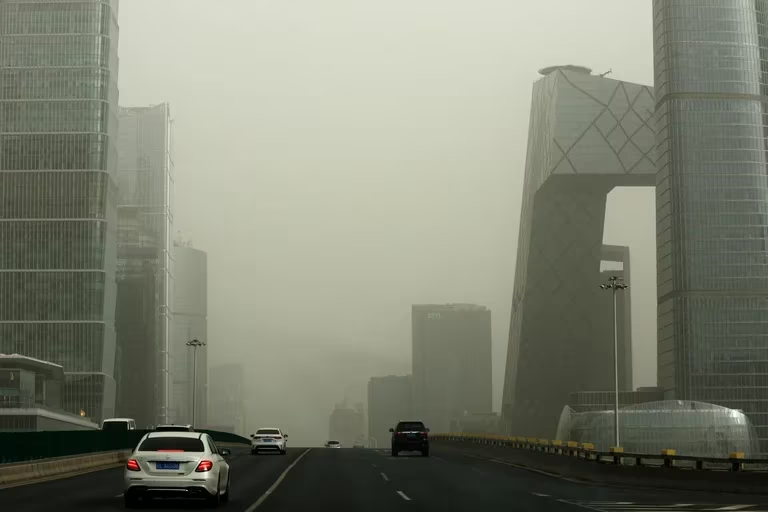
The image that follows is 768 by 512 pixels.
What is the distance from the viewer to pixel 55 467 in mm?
A: 40562

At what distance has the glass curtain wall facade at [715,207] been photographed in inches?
6437

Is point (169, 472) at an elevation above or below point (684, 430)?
above

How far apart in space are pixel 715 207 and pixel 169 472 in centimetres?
15300

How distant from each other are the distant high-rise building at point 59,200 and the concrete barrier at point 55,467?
130 m

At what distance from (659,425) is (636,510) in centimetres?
13430

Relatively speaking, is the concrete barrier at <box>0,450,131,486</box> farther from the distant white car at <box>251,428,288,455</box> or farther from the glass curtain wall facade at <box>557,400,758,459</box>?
the glass curtain wall facade at <box>557,400,758,459</box>

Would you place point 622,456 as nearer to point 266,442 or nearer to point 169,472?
point 169,472

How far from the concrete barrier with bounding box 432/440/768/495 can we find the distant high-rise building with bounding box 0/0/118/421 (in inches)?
5467

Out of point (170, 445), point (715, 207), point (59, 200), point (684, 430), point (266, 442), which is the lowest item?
point (684, 430)

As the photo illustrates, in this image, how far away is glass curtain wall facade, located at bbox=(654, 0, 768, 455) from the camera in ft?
536

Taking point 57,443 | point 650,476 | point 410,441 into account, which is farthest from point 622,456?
point 410,441

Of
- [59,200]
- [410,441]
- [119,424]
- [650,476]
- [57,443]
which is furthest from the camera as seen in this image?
[59,200]

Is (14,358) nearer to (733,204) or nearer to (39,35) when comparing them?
(39,35)

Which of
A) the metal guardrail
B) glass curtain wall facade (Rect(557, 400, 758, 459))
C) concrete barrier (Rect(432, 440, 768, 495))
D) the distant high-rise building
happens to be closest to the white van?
the metal guardrail
